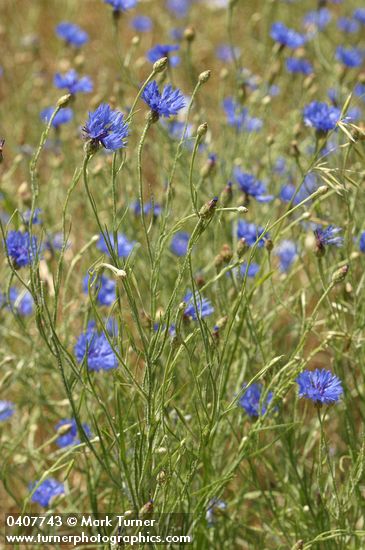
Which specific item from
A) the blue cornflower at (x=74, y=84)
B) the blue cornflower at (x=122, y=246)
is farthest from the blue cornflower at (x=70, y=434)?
the blue cornflower at (x=74, y=84)

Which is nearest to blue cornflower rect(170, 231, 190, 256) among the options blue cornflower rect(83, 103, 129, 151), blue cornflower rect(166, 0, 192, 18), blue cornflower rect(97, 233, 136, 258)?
blue cornflower rect(97, 233, 136, 258)

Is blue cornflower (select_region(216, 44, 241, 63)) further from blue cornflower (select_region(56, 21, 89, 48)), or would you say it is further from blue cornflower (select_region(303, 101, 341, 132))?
blue cornflower (select_region(303, 101, 341, 132))

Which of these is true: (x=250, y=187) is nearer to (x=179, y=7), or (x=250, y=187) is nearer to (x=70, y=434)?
(x=70, y=434)

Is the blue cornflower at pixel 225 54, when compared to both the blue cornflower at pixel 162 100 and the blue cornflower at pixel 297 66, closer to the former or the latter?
the blue cornflower at pixel 297 66

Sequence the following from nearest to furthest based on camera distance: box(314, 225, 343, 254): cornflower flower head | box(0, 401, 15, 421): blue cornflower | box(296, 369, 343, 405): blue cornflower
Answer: box(296, 369, 343, 405): blue cornflower < box(314, 225, 343, 254): cornflower flower head < box(0, 401, 15, 421): blue cornflower

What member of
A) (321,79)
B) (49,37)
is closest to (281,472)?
(321,79)

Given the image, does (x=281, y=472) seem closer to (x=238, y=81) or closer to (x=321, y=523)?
(x=321, y=523)
